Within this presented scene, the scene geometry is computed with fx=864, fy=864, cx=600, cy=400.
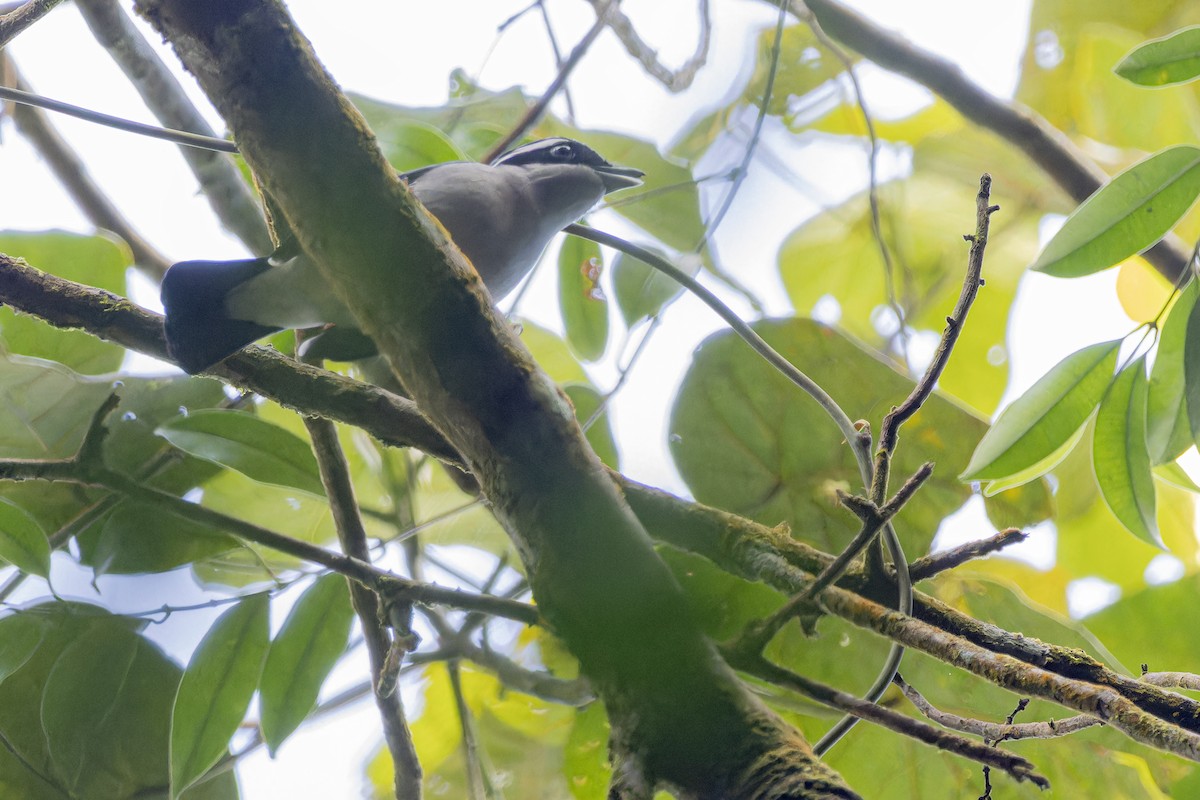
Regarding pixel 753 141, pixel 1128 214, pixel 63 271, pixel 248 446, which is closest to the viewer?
pixel 1128 214

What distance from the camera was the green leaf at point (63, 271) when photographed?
1.09 m

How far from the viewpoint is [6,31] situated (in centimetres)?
92

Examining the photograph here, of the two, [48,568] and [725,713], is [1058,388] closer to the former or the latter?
[725,713]

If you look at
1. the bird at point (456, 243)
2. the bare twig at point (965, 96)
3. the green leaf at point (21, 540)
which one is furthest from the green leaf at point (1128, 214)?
the green leaf at point (21, 540)

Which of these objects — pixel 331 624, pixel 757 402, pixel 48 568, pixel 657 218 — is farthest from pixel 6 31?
pixel 757 402

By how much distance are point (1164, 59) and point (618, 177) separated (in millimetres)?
795

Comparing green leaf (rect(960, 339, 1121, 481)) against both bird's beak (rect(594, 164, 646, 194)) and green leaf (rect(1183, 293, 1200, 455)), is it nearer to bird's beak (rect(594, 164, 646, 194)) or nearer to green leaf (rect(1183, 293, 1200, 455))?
green leaf (rect(1183, 293, 1200, 455))

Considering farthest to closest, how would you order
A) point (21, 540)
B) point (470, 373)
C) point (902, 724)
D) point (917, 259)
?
point (917, 259)
point (21, 540)
point (470, 373)
point (902, 724)

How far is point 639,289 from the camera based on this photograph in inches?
46.9

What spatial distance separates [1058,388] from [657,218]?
683 millimetres

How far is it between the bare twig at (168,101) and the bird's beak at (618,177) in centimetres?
54

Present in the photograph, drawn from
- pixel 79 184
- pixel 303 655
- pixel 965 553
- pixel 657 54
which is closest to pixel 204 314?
pixel 303 655

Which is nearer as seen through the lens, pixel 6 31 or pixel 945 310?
pixel 6 31

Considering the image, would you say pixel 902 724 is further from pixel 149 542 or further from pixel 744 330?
pixel 149 542
